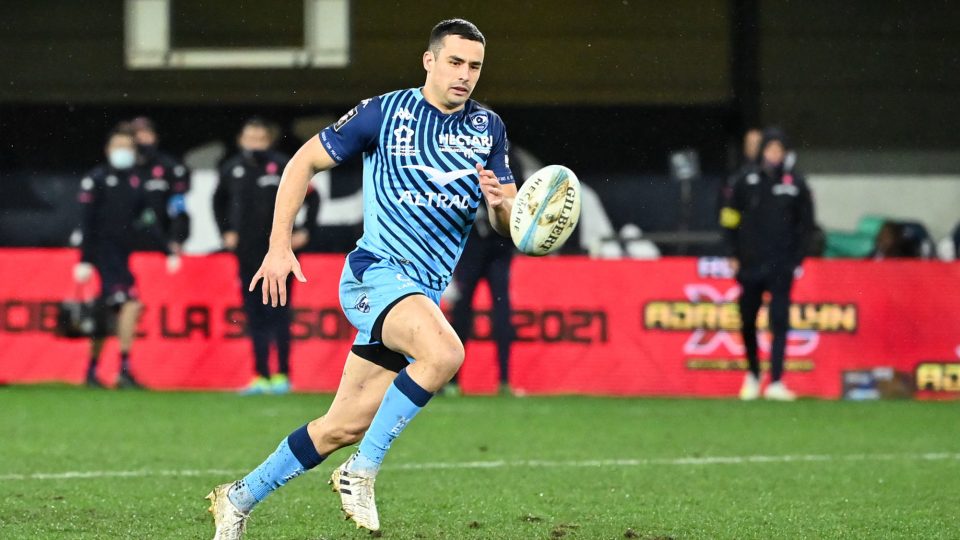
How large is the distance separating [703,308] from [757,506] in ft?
22.2

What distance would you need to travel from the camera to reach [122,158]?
14.9m

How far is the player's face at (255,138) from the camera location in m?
14.1

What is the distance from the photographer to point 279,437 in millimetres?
10680

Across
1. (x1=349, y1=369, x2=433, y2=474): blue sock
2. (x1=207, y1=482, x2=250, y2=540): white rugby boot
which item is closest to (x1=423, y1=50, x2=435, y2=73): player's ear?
(x1=349, y1=369, x2=433, y2=474): blue sock

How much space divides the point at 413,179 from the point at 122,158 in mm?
9045

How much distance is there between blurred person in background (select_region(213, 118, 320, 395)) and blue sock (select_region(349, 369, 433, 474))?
307 inches

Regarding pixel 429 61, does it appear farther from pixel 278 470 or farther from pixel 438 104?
pixel 278 470

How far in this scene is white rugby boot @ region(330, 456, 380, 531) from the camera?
604 cm

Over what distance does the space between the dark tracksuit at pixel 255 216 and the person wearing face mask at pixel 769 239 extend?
362cm

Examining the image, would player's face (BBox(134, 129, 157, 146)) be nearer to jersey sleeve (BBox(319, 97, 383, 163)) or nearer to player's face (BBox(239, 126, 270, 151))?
player's face (BBox(239, 126, 270, 151))

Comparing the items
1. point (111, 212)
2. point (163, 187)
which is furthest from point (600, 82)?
point (111, 212)

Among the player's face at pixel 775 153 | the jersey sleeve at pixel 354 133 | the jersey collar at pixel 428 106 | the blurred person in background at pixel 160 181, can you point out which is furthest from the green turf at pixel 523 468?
the player's face at pixel 775 153

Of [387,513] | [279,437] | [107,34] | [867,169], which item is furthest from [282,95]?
[387,513]

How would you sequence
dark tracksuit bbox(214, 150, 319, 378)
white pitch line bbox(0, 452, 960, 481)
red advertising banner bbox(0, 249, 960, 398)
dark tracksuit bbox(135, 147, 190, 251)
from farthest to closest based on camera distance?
dark tracksuit bbox(135, 147, 190, 251) → red advertising banner bbox(0, 249, 960, 398) → dark tracksuit bbox(214, 150, 319, 378) → white pitch line bbox(0, 452, 960, 481)
